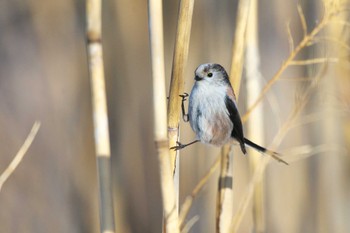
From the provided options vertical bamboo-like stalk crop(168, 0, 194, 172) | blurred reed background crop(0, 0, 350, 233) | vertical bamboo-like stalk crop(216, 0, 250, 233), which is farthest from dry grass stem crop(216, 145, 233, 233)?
blurred reed background crop(0, 0, 350, 233)

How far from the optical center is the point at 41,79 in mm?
1576

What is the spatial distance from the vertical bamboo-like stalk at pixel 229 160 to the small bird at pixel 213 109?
135mm

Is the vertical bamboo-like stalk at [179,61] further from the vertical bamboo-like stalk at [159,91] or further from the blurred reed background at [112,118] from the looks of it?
the blurred reed background at [112,118]

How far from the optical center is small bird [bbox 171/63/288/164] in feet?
2.49

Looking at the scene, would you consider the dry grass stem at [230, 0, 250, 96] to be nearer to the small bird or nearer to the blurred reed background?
the small bird

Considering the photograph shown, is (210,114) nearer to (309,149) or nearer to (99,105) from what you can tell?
(99,105)

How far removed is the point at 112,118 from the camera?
5.08 ft

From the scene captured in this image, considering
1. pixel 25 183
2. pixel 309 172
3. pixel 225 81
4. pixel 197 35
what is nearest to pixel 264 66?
pixel 197 35

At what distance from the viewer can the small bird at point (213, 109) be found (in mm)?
759

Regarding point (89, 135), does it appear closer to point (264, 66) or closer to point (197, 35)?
point (197, 35)

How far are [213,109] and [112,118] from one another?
0.77 metres

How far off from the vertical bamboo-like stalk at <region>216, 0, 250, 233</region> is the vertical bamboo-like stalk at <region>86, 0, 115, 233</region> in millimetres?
240

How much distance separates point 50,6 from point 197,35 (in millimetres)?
417

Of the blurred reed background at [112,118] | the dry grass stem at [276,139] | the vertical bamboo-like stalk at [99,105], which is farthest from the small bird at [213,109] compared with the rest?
the blurred reed background at [112,118]
